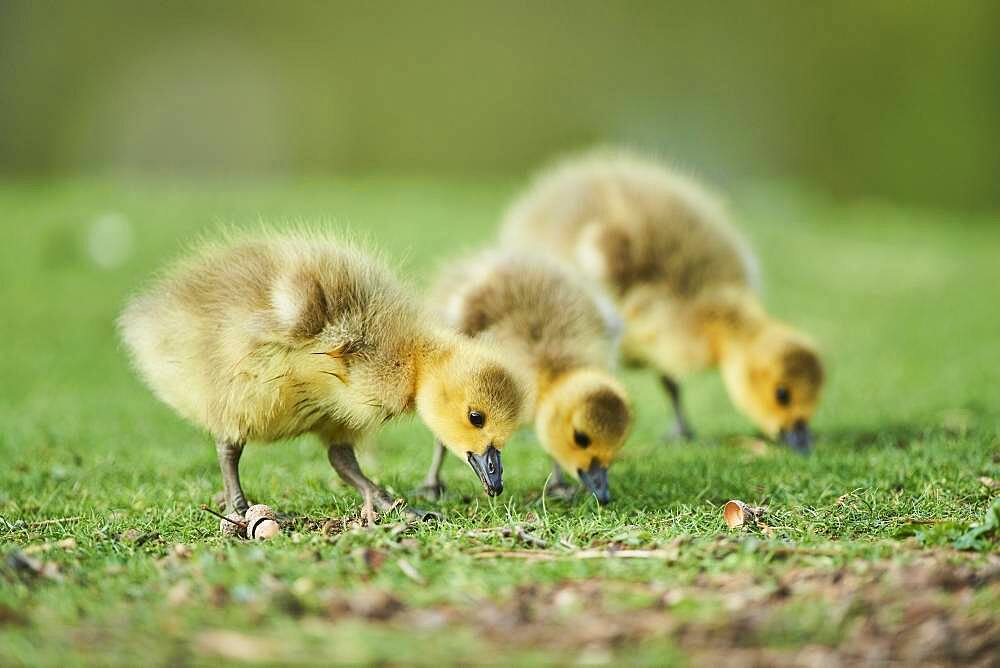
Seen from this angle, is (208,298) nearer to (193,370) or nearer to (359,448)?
(193,370)

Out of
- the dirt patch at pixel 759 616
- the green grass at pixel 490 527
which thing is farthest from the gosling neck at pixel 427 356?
the dirt patch at pixel 759 616

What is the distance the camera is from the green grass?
3.02 m

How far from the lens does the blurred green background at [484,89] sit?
65.4ft

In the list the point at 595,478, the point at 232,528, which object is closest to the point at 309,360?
the point at 232,528

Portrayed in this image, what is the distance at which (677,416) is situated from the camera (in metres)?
7.08

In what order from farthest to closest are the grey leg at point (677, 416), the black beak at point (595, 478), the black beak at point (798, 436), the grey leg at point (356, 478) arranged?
the grey leg at point (677, 416) → the black beak at point (798, 436) → the black beak at point (595, 478) → the grey leg at point (356, 478)

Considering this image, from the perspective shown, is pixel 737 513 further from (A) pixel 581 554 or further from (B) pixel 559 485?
(B) pixel 559 485

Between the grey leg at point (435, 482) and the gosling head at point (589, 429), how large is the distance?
49 centimetres

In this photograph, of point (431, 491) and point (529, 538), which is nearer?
point (529, 538)

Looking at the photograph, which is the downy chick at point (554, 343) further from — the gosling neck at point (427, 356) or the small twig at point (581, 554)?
the small twig at point (581, 554)

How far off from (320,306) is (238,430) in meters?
0.59

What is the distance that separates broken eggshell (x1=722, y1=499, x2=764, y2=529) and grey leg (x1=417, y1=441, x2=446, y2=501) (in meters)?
1.33

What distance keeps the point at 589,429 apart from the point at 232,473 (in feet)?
4.90

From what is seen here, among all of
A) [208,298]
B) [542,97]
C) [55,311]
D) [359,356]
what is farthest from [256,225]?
[542,97]
